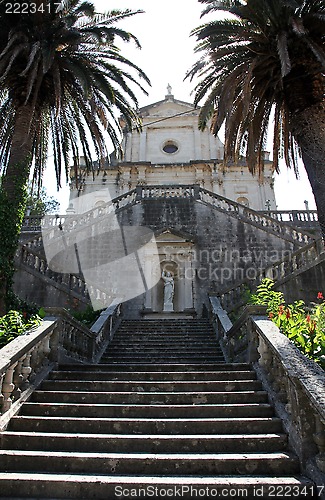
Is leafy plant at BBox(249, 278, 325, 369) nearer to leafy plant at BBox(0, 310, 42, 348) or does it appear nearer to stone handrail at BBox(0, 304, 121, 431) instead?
stone handrail at BBox(0, 304, 121, 431)

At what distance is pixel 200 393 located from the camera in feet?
17.6

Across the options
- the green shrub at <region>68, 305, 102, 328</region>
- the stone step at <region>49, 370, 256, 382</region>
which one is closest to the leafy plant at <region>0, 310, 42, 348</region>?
the stone step at <region>49, 370, 256, 382</region>

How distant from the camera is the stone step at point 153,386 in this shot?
5.64 meters

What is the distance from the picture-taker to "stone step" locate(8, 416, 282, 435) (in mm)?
4590

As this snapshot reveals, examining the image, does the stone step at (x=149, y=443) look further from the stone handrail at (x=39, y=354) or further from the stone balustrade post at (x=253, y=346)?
the stone balustrade post at (x=253, y=346)

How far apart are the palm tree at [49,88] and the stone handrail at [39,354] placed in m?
1.85

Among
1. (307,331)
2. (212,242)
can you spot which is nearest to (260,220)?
(212,242)

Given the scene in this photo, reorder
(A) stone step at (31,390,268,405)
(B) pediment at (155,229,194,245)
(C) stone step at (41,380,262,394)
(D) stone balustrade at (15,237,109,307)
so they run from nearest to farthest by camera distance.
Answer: (A) stone step at (31,390,268,405) < (C) stone step at (41,380,262,394) < (D) stone balustrade at (15,237,109,307) < (B) pediment at (155,229,194,245)

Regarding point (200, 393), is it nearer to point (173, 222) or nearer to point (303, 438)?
point (303, 438)

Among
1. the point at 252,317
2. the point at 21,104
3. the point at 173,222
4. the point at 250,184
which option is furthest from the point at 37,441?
the point at 250,184

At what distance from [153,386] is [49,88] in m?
8.15

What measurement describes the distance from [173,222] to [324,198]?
9.92 m

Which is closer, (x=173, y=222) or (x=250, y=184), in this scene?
(x=173, y=222)

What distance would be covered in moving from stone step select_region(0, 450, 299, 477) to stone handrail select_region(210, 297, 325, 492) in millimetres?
252
